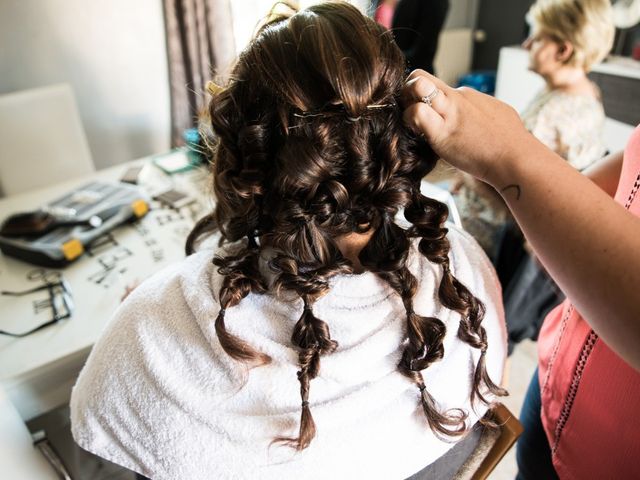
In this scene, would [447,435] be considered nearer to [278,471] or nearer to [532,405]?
[278,471]

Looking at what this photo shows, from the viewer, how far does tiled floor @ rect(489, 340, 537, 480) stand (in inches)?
55.8

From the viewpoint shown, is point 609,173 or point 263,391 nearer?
point 263,391

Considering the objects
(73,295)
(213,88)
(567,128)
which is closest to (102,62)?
(73,295)

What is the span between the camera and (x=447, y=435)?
0.63 meters

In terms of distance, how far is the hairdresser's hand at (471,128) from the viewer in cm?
50

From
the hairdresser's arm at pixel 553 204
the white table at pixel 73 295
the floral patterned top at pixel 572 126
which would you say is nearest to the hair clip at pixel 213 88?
the hairdresser's arm at pixel 553 204

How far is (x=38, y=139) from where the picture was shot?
1.72 metres

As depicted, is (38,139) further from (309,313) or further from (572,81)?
(572,81)

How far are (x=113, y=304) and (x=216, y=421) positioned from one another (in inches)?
20.6

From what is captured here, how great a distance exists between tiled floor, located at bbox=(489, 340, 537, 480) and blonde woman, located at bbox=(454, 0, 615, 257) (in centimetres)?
54

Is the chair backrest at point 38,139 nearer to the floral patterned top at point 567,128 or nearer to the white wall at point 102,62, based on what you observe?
the white wall at point 102,62

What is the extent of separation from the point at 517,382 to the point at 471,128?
1.45 m

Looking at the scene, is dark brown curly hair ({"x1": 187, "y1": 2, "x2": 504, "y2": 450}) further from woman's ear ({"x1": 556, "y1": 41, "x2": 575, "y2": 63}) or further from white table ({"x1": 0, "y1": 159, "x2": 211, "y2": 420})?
woman's ear ({"x1": 556, "y1": 41, "x2": 575, "y2": 63})

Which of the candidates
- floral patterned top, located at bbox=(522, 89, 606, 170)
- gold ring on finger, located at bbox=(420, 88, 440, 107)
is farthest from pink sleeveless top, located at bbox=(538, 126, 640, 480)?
floral patterned top, located at bbox=(522, 89, 606, 170)
